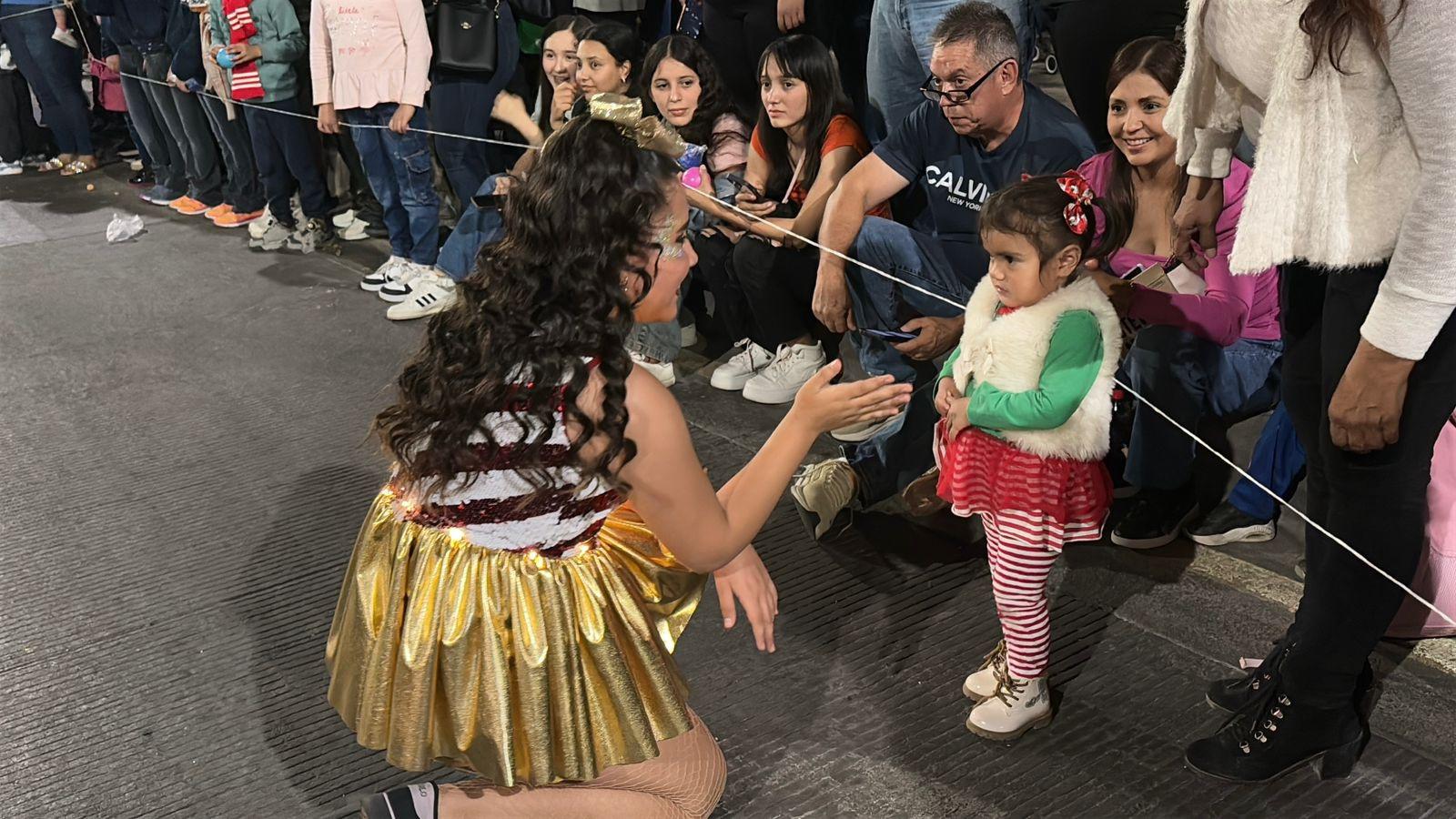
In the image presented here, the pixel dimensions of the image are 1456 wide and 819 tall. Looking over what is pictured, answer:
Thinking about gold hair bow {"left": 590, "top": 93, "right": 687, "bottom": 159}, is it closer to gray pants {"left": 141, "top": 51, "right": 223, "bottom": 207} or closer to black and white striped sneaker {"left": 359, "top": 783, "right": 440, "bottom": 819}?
black and white striped sneaker {"left": 359, "top": 783, "right": 440, "bottom": 819}

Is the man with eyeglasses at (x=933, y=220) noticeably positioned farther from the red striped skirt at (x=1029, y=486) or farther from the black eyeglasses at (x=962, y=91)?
the red striped skirt at (x=1029, y=486)

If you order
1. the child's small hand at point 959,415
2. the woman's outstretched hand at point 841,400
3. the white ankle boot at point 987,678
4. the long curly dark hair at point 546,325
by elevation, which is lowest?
the white ankle boot at point 987,678

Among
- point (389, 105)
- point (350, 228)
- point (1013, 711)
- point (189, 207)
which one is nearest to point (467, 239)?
point (389, 105)

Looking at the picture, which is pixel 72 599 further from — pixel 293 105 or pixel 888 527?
pixel 293 105

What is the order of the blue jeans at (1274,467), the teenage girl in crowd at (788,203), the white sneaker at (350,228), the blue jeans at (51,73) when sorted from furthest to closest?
the blue jeans at (51,73) → the white sneaker at (350,228) → the teenage girl in crowd at (788,203) → the blue jeans at (1274,467)

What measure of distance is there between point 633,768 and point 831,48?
2.79 m

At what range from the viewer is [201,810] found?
6.77 feet

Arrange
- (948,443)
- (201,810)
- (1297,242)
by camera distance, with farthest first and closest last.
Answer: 1. (948,443)
2. (201,810)
3. (1297,242)

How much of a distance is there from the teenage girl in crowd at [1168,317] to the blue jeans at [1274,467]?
77 millimetres

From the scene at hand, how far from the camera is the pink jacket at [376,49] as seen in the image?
4645 mm

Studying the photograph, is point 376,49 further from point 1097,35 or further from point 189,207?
point 1097,35

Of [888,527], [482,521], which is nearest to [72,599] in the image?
[482,521]

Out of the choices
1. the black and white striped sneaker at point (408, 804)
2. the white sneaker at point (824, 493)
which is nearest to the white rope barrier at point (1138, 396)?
the white sneaker at point (824, 493)

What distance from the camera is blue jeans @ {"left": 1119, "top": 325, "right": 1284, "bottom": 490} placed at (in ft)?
8.35
